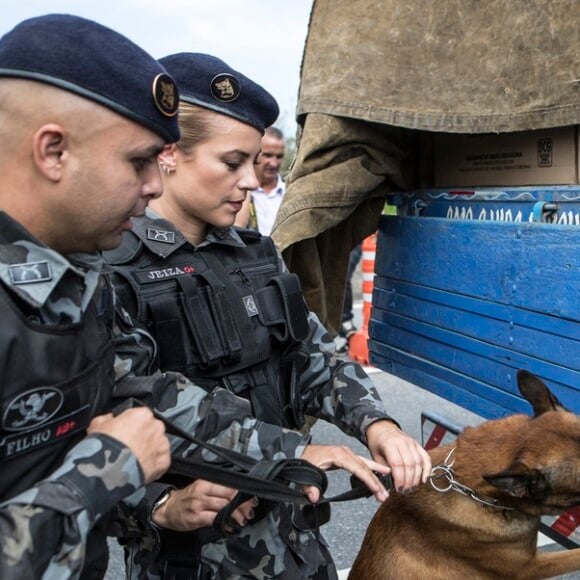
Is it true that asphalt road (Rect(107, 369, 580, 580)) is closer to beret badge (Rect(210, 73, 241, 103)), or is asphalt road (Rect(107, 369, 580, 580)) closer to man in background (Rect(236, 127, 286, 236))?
man in background (Rect(236, 127, 286, 236))

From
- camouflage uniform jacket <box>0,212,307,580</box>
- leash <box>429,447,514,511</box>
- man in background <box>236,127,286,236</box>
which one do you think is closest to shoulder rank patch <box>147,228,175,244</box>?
camouflage uniform jacket <box>0,212,307,580</box>

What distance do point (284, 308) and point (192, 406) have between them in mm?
403

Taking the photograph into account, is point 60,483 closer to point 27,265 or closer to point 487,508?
point 27,265

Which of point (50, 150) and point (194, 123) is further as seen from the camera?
point (194, 123)

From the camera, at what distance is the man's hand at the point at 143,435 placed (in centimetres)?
103

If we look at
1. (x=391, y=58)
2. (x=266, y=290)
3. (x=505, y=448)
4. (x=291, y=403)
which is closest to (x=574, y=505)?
(x=505, y=448)

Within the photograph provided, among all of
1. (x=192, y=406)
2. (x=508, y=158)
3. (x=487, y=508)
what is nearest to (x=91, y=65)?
(x=192, y=406)

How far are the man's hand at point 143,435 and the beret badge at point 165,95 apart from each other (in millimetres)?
461

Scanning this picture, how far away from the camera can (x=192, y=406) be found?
1.43m

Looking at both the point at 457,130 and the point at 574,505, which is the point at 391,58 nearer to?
the point at 457,130

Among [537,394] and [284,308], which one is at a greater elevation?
[284,308]

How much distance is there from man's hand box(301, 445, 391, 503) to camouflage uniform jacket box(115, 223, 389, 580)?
0.50 feet

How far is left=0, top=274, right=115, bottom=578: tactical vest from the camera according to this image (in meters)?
0.97

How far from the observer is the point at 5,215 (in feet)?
3.34
